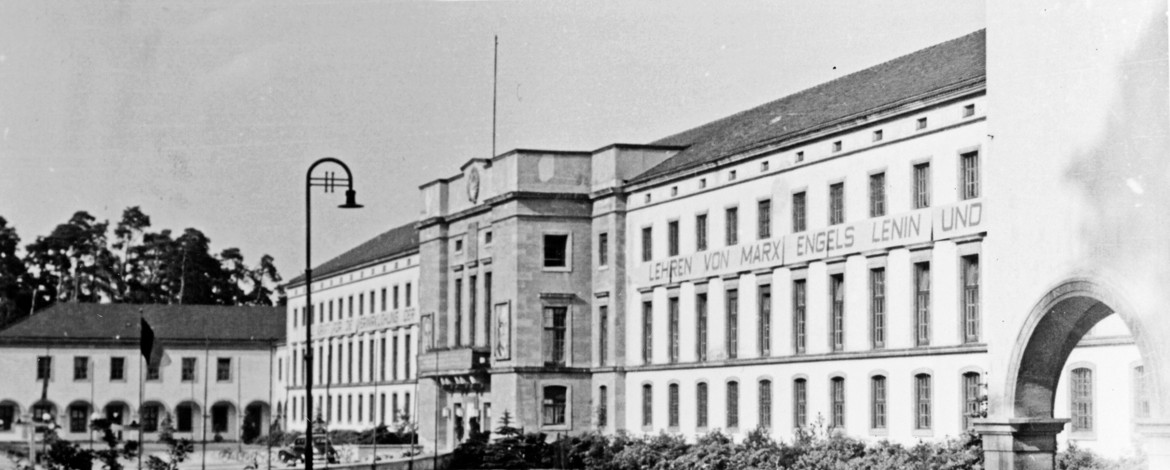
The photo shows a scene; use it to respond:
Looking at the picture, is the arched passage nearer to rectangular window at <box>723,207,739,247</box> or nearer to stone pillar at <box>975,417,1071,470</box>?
rectangular window at <box>723,207,739,247</box>

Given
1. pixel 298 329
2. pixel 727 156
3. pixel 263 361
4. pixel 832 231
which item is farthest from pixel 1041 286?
pixel 263 361

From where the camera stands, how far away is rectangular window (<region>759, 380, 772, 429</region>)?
161 feet

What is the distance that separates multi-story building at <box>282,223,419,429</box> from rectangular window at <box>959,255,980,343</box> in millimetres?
35972

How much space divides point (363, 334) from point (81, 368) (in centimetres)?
2950

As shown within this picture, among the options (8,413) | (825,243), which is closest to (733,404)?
(825,243)

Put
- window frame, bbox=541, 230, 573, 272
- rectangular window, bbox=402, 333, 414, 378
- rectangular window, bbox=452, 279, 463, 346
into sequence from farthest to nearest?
1. rectangular window, bbox=402, 333, 414, 378
2. rectangular window, bbox=452, 279, 463, 346
3. window frame, bbox=541, 230, 573, 272

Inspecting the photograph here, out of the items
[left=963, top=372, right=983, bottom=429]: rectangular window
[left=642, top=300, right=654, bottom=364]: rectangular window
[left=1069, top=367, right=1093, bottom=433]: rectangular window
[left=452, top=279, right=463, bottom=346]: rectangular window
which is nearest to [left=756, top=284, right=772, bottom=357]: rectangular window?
[left=642, top=300, right=654, bottom=364]: rectangular window

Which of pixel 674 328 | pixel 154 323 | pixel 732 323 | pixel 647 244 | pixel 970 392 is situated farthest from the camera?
pixel 154 323

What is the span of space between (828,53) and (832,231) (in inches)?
381

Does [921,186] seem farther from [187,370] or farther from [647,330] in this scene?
[187,370]

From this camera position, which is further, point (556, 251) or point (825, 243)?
point (556, 251)

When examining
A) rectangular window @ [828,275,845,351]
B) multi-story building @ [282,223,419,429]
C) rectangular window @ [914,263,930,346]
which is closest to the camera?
rectangular window @ [914,263,930,346]

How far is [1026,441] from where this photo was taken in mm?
26031

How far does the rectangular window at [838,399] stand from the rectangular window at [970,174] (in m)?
7.57
